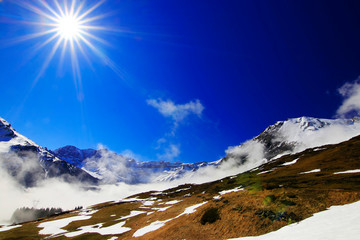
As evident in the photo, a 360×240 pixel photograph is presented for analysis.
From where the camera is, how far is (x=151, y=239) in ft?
98.4

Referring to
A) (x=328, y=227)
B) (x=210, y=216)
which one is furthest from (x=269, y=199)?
(x=328, y=227)

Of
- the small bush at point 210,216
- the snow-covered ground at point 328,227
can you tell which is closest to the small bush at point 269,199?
the snow-covered ground at point 328,227

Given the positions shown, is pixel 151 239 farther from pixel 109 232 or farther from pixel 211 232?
pixel 109 232

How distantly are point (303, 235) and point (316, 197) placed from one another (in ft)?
33.4

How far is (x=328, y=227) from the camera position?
46.1 ft

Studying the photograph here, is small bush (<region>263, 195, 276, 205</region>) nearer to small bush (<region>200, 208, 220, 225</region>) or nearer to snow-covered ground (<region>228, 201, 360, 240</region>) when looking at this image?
snow-covered ground (<region>228, 201, 360, 240</region>)

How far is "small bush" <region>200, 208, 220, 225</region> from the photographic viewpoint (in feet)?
86.4

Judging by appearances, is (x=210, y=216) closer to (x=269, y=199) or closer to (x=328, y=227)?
(x=269, y=199)

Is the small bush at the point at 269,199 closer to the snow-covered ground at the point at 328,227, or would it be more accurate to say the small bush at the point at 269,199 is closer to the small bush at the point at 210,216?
the snow-covered ground at the point at 328,227

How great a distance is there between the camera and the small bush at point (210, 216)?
86.4ft

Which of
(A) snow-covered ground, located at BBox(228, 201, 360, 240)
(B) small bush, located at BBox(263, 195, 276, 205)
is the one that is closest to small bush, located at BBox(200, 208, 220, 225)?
(B) small bush, located at BBox(263, 195, 276, 205)

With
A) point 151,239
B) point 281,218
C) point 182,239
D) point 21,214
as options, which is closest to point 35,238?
point 151,239

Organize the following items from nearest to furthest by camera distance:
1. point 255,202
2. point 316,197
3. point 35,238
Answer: point 316,197
point 255,202
point 35,238

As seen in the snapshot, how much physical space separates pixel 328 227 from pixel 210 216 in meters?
15.9
